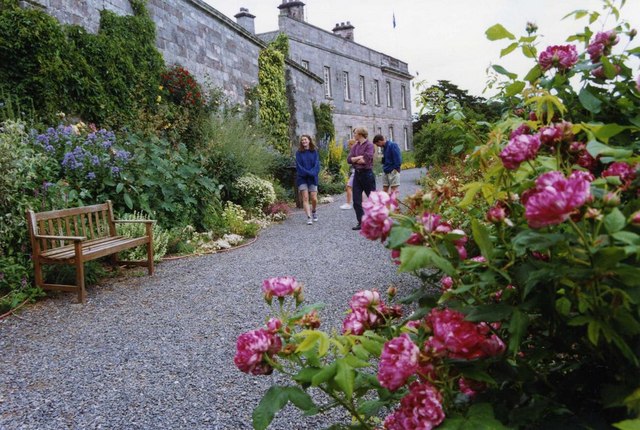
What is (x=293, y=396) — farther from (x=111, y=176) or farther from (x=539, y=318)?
(x=111, y=176)

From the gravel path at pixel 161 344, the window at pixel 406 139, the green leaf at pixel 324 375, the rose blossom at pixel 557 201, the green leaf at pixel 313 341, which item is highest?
the window at pixel 406 139

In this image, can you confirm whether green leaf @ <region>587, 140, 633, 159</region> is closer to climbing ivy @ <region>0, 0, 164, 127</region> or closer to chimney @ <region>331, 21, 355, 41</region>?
climbing ivy @ <region>0, 0, 164, 127</region>

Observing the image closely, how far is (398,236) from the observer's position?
108 centimetres

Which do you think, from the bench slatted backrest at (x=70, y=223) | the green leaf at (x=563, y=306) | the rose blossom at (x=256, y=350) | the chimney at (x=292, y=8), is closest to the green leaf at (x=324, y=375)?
the rose blossom at (x=256, y=350)

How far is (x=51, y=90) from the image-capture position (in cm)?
759

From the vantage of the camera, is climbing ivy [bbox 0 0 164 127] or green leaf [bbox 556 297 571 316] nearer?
green leaf [bbox 556 297 571 316]

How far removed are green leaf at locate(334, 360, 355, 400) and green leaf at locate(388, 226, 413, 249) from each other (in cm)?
33

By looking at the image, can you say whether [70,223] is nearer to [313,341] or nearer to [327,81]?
[313,341]

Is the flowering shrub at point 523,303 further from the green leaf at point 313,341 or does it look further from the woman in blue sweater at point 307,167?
the woman in blue sweater at point 307,167

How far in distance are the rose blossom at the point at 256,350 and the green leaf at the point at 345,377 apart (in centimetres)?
17

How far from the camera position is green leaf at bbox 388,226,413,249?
1.06 metres

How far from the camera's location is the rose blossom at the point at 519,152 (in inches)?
42.7

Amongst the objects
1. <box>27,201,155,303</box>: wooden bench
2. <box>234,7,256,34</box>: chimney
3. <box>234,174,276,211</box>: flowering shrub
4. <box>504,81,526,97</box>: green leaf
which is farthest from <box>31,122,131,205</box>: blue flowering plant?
<box>234,7,256,34</box>: chimney

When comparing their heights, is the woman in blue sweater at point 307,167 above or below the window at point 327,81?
below
